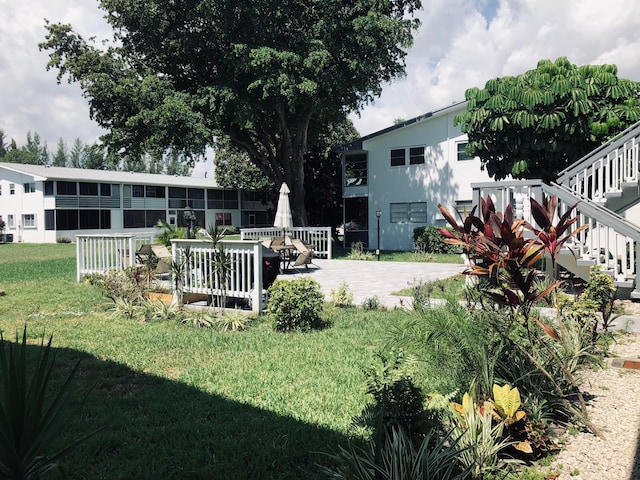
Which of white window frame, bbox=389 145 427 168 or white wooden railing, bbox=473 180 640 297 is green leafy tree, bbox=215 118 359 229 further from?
white wooden railing, bbox=473 180 640 297

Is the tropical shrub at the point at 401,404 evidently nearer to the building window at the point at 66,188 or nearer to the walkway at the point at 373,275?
the walkway at the point at 373,275

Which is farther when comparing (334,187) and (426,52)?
(334,187)

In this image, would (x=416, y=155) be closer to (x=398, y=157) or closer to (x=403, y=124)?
(x=398, y=157)

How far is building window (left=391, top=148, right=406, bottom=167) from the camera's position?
22.9m

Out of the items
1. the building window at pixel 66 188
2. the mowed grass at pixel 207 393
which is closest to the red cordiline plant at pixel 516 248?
the mowed grass at pixel 207 393

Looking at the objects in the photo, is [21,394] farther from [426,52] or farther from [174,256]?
[426,52]

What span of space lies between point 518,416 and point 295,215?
18.9m

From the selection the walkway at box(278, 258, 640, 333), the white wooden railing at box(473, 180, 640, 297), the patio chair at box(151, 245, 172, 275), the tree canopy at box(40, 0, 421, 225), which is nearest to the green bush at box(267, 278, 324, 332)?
the walkway at box(278, 258, 640, 333)

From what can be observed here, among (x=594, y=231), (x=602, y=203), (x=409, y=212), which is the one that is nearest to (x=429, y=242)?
(x=409, y=212)

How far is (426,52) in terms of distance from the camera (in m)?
20.0

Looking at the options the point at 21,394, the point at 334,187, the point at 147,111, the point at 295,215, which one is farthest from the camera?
the point at 334,187

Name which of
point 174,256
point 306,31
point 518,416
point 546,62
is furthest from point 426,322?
point 306,31

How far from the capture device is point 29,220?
3488cm

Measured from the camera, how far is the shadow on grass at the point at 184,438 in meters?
2.77
